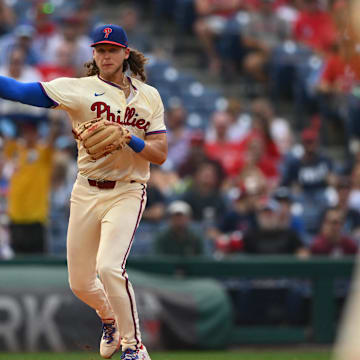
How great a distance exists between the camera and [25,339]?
856 centimetres

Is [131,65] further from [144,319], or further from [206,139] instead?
[206,139]

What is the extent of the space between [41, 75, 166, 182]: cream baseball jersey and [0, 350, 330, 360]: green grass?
89.3 inches

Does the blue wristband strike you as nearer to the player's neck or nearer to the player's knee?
the player's neck

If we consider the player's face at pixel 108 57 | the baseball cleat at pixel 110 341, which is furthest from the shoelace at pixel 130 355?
the player's face at pixel 108 57

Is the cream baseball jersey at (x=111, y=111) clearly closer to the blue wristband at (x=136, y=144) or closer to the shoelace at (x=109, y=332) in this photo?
the blue wristband at (x=136, y=144)

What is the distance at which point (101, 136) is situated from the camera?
5438mm

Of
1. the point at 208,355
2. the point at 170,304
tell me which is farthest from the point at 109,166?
the point at 170,304

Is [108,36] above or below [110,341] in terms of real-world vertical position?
above

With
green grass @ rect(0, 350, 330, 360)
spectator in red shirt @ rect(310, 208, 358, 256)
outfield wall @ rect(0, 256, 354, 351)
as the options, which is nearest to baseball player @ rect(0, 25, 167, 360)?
green grass @ rect(0, 350, 330, 360)

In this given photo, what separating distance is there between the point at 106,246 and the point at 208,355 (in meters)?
3.30

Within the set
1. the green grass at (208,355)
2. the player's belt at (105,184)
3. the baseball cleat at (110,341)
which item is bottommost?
the green grass at (208,355)

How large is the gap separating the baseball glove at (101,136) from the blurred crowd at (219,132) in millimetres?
3638

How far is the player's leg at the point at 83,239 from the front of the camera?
580 centimetres

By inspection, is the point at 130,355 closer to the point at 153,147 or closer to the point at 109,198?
the point at 109,198
